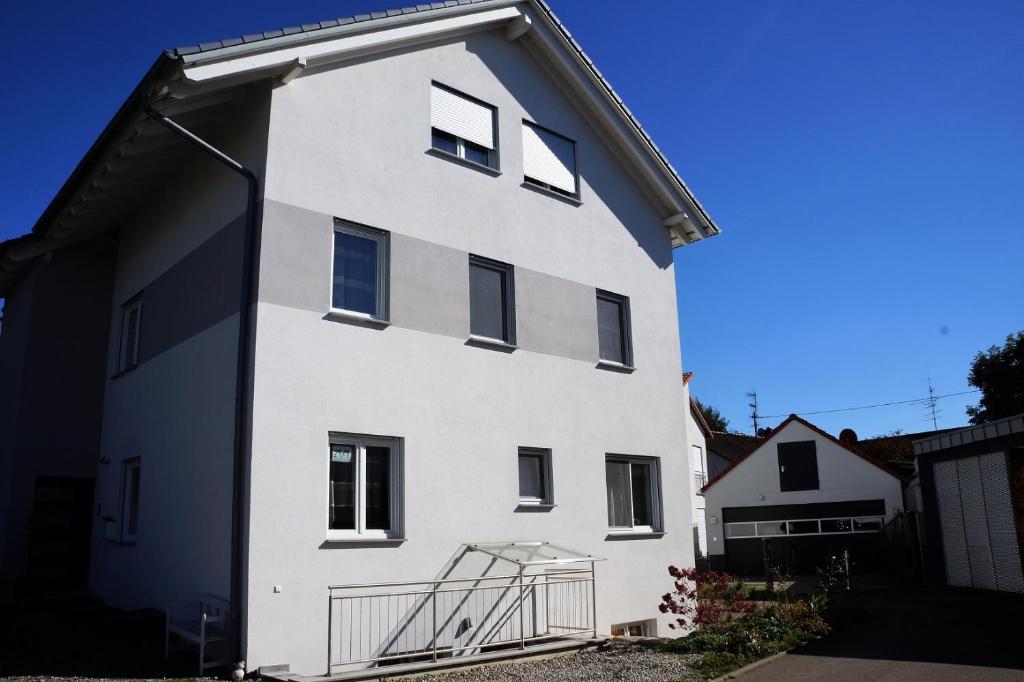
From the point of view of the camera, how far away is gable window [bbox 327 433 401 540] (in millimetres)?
10602

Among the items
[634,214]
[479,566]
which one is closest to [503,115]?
[634,214]

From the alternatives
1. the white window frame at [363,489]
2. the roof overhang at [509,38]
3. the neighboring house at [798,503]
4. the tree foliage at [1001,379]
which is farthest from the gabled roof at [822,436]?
the white window frame at [363,489]

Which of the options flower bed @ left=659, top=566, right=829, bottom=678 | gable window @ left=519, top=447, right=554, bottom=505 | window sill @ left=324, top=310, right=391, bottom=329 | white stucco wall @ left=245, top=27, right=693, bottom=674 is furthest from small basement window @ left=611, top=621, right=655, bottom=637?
window sill @ left=324, top=310, right=391, bottom=329

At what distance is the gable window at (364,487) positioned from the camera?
34.8 ft

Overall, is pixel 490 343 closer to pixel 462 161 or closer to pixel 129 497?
pixel 462 161

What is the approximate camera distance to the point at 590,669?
10492mm

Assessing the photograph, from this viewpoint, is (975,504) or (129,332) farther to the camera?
(975,504)

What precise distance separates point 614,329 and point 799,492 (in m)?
22.6

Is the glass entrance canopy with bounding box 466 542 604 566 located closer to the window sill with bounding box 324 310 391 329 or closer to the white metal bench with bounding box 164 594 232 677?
the window sill with bounding box 324 310 391 329

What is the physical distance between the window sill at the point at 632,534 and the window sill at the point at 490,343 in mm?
3531

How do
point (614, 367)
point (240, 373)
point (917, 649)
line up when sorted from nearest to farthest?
1. point (240, 373)
2. point (917, 649)
3. point (614, 367)

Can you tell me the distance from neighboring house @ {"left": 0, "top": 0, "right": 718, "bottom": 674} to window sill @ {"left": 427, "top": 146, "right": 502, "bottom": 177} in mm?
76

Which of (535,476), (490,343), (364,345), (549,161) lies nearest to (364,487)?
(364,345)

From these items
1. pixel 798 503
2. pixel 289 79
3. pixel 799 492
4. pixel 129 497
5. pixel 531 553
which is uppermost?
pixel 289 79
